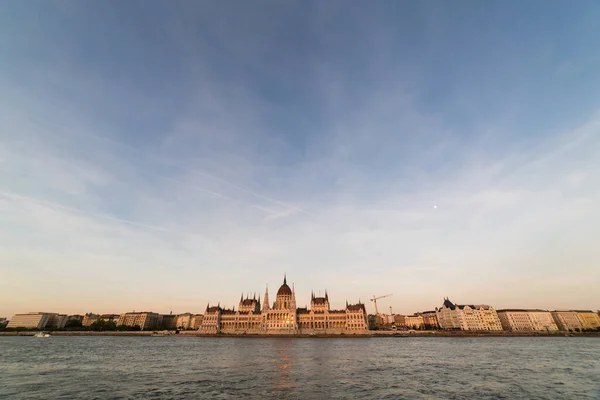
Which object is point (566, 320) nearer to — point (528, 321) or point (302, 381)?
point (528, 321)

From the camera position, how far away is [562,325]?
170125 millimetres

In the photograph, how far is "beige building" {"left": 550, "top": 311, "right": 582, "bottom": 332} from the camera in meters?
169

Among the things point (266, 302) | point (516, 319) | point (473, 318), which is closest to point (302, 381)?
point (266, 302)

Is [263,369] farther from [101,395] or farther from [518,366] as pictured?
[518,366]

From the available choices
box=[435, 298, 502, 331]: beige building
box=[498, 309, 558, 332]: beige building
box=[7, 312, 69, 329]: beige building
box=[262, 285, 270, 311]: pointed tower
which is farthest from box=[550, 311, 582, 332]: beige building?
box=[7, 312, 69, 329]: beige building

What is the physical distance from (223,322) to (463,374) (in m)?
146

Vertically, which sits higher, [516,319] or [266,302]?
[266,302]

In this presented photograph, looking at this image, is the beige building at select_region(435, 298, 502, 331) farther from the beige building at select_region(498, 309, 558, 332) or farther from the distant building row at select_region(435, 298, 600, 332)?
the beige building at select_region(498, 309, 558, 332)

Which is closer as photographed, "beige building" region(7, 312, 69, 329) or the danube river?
the danube river

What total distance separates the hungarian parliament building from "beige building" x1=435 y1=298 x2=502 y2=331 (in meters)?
58.8

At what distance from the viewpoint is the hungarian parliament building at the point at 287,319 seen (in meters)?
143

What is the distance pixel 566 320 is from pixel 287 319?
160416 mm

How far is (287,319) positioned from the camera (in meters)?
148

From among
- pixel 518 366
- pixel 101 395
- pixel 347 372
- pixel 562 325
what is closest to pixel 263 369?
pixel 347 372
